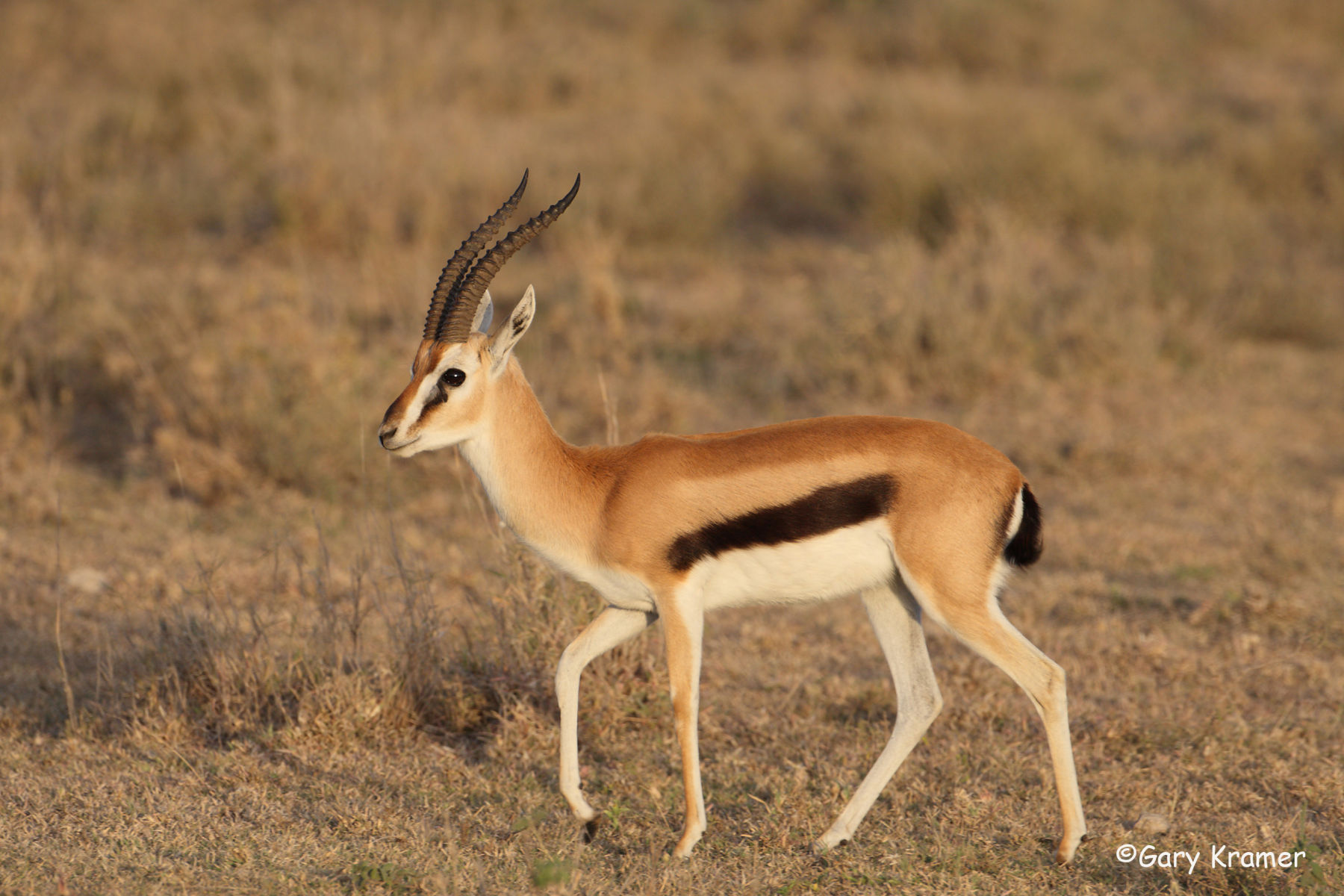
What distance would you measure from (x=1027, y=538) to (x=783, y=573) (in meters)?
0.77

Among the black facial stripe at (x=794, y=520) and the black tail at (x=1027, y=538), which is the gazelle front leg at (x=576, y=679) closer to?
the black facial stripe at (x=794, y=520)

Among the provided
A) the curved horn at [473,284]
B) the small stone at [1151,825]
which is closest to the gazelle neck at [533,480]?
the curved horn at [473,284]

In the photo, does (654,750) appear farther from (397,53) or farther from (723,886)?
(397,53)

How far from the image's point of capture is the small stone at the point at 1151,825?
4391 millimetres

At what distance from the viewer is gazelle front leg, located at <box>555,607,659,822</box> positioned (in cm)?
430

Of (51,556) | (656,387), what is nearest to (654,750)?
(51,556)

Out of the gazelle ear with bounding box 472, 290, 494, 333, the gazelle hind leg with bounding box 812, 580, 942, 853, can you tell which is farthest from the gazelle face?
the gazelle hind leg with bounding box 812, 580, 942, 853

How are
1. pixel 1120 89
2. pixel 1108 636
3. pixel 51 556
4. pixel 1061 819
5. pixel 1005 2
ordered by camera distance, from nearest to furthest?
pixel 1061 819, pixel 1108 636, pixel 51 556, pixel 1120 89, pixel 1005 2

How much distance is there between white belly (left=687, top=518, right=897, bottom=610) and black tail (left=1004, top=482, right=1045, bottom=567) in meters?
0.38

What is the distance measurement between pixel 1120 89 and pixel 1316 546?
1232 cm

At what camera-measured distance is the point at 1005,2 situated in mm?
21141

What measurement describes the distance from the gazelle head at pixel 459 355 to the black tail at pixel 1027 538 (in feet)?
5.29

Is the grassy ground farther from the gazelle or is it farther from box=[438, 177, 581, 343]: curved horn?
box=[438, 177, 581, 343]: curved horn

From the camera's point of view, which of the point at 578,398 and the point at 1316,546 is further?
the point at 578,398
